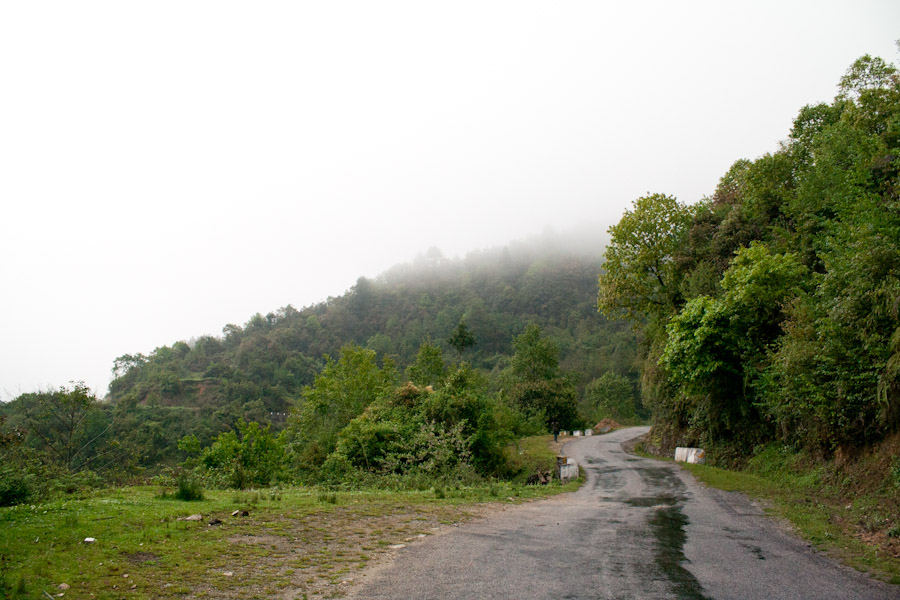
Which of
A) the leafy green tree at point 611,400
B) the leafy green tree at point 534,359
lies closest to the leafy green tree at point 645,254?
the leafy green tree at point 534,359

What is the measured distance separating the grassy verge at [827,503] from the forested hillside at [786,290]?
93 cm

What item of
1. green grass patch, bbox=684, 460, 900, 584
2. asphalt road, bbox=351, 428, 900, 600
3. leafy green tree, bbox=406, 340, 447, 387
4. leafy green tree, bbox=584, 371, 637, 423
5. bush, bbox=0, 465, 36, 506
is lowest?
leafy green tree, bbox=584, 371, 637, 423

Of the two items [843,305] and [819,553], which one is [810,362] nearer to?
[843,305]

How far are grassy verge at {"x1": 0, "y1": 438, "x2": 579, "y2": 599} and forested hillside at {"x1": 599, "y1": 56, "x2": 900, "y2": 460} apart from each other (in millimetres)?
9462

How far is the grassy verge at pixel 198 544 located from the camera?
5.47 metres

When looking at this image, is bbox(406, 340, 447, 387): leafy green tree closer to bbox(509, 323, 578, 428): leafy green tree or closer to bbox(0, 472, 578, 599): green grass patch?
bbox(509, 323, 578, 428): leafy green tree

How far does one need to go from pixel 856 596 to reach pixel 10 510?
1183 centimetres

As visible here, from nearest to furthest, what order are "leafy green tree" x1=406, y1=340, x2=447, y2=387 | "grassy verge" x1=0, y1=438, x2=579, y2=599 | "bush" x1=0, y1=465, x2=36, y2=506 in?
1. "grassy verge" x1=0, y1=438, x2=579, y2=599
2. "bush" x1=0, y1=465, x2=36, y2=506
3. "leafy green tree" x1=406, y1=340, x2=447, y2=387

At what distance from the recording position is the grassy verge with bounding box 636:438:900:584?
24.2 ft

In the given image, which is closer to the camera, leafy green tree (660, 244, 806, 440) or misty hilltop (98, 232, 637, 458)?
leafy green tree (660, 244, 806, 440)

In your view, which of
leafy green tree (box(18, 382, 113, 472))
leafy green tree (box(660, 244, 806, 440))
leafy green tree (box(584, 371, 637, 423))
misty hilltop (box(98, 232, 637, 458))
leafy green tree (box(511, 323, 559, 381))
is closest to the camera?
leafy green tree (box(660, 244, 806, 440))

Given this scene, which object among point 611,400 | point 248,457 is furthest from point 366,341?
point 248,457

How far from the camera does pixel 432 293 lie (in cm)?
15700

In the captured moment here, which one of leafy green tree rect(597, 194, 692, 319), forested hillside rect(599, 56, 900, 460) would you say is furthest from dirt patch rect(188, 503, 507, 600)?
leafy green tree rect(597, 194, 692, 319)
